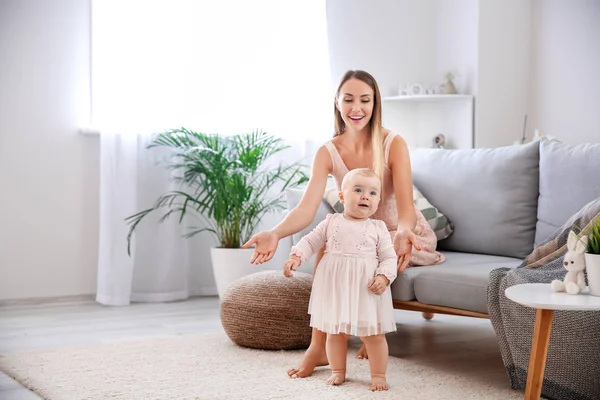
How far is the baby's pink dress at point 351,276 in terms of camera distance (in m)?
2.66

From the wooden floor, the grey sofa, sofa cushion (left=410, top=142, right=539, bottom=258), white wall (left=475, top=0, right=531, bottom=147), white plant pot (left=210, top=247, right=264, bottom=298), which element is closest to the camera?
the grey sofa

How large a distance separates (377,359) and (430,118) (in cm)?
287

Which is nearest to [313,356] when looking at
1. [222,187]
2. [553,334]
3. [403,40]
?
[553,334]

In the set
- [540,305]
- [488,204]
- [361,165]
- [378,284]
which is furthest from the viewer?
[488,204]

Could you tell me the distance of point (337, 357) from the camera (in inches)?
109

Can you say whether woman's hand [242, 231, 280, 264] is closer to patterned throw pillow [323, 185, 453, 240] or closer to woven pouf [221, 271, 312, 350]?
woven pouf [221, 271, 312, 350]

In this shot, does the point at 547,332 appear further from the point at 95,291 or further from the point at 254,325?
the point at 95,291

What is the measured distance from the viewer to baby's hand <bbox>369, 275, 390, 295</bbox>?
8.64 ft

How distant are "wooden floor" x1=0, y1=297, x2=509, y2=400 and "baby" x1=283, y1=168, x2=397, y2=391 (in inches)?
17.5

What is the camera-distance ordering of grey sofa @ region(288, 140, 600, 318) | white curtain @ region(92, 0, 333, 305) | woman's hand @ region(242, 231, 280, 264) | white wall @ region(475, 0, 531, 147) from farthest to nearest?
1. white wall @ region(475, 0, 531, 147)
2. white curtain @ region(92, 0, 333, 305)
3. grey sofa @ region(288, 140, 600, 318)
4. woman's hand @ region(242, 231, 280, 264)

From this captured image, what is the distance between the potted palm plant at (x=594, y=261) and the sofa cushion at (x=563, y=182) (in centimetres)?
99

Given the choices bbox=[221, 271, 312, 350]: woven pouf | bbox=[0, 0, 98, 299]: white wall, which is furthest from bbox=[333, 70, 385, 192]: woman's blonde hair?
bbox=[0, 0, 98, 299]: white wall

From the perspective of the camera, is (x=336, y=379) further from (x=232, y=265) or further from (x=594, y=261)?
(x=232, y=265)

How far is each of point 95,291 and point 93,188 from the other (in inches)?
21.8
